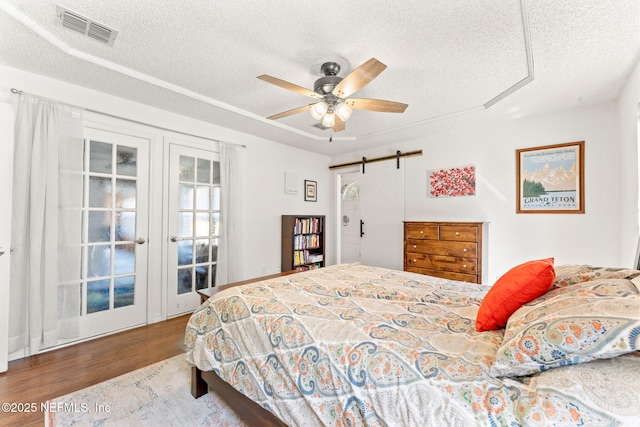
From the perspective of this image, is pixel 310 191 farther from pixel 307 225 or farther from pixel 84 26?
pixel 84 26

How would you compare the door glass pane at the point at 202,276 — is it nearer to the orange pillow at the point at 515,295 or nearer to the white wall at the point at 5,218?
the white wall at the point at 5,218

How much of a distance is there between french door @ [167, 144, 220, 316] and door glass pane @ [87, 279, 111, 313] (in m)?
0.60

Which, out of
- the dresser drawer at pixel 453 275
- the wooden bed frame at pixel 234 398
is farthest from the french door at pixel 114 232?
the dresser drawer at pixel 453 275

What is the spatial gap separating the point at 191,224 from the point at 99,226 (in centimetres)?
93

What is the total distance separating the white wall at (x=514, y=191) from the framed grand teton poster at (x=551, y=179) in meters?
0.07

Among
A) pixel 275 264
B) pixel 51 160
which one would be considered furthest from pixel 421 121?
pixel 51 160

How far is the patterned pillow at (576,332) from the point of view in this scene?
775mm

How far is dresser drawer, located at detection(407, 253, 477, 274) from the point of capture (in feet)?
10.9

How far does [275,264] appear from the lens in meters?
4.48

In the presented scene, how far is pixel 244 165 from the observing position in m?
4.03

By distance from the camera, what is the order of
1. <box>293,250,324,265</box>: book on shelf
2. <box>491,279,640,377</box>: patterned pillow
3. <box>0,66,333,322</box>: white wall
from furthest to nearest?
<box>293,250,324,265</box>: book on shelf → <box>0,66,333,322</box>: white wall → <box>491,279,640,377</box>: patterned pillow

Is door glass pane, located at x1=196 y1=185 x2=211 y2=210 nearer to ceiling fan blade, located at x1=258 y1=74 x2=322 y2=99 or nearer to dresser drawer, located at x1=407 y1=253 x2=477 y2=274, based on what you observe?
ceiling fan blade, located at x1=258 y1=74 x2=322 y2=99

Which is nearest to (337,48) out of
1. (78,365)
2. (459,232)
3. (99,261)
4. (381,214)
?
(459,232)

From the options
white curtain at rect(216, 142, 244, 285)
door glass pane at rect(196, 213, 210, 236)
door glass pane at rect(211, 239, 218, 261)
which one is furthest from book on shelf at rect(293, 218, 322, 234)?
door glass pane at rect(196, 213, 210, 236)
